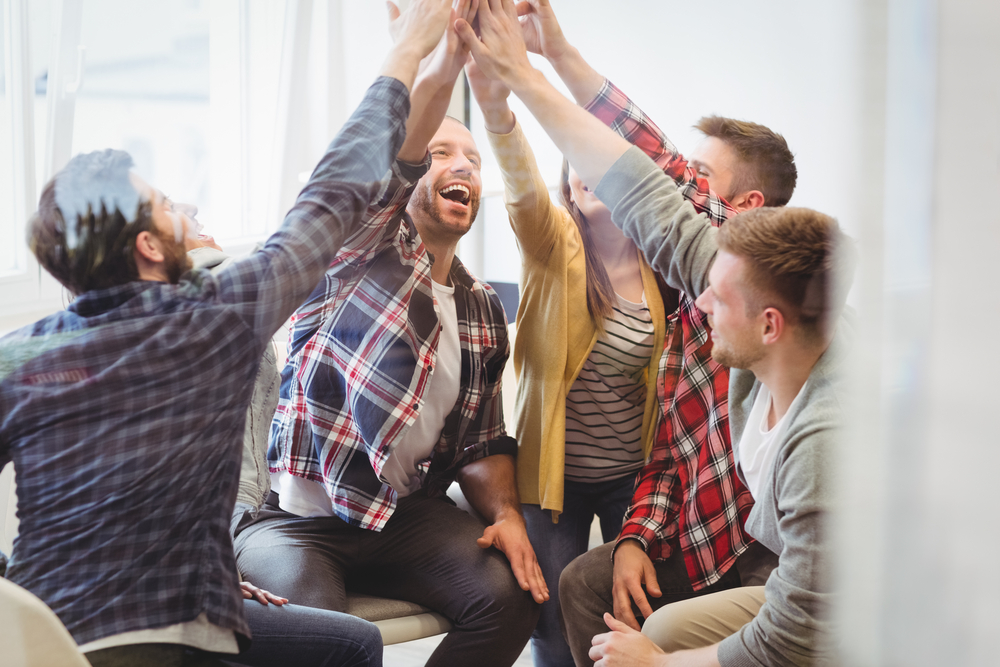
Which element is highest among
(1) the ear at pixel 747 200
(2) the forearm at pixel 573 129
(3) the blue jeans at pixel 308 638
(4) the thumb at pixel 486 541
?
(2) the forearm at pixel 573 129

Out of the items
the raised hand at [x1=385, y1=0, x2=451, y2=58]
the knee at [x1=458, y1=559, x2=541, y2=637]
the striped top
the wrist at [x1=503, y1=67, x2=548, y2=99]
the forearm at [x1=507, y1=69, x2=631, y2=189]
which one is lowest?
the knee at [x1=458, y1=559, x2=541, y2=637]

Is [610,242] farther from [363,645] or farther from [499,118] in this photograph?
[363,645]

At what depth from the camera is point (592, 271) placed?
1.00 meters

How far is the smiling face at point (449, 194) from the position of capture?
3.19 feet

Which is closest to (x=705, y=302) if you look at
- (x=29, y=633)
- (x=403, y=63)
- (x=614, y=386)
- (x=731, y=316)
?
(x=731, y=316)

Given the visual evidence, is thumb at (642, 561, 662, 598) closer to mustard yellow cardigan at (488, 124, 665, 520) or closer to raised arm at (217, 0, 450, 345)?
mustard yellow cardigan at (488, 124, 665, 520)

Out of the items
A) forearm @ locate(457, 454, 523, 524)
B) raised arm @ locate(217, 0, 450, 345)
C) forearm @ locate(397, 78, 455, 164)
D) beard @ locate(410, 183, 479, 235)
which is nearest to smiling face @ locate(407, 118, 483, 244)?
beard @ locate(410, 183, 479, 235)

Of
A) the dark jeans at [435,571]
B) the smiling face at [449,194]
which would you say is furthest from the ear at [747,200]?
the dark jeans at [435,571]

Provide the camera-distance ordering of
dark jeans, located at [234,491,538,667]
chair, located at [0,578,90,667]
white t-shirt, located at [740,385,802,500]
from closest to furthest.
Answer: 1. chair, located at [0,578,90,667]
2. white t-shirt, located at [740,385,802,500]
3. dark jeans, located at [234,491,538,667]

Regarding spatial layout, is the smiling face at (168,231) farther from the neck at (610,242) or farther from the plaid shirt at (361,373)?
the neck at (610,242)

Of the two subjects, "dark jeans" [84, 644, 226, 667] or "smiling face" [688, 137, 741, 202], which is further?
"smiling face" [688, 137, 741, 202]

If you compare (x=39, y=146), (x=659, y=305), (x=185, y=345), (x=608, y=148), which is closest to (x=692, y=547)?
(x=659, y=305)

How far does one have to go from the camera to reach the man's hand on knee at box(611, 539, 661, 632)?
81 centimetres

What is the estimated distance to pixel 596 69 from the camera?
832mm
